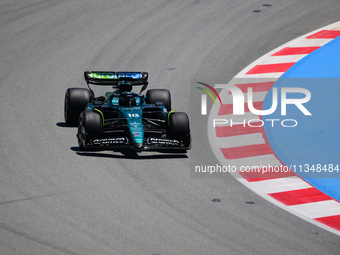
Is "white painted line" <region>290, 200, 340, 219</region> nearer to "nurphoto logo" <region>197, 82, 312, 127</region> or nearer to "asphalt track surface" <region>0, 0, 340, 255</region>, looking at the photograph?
"asphalt track surface" <region>0, 0, 340, 255</region>

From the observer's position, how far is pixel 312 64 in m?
19.1

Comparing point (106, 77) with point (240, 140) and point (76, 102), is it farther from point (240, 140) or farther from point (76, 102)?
point (240, 140)

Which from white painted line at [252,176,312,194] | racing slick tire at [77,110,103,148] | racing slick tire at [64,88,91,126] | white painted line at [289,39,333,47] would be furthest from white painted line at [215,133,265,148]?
white painted line at [289,39,333,47]

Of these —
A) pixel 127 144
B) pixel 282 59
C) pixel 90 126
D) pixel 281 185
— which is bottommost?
pixel 281 185

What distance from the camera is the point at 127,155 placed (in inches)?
576

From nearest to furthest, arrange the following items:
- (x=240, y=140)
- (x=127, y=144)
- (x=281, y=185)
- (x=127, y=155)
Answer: (x=281, y=185) < (x=127, y=144) < (x=127, y=155) < (x=240, y=140)

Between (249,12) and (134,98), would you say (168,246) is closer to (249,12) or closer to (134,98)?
(134,98)

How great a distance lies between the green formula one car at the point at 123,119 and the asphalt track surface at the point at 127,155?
1.15 ft

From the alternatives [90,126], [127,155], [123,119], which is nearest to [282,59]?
[123,119]

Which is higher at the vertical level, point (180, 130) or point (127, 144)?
point (180, 130)

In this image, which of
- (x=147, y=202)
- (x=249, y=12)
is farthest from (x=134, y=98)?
(x=249, y=12)

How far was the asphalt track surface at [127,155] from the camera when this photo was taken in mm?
11109

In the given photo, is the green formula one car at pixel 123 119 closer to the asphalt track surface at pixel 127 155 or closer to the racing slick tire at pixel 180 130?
the racing slick tire at pixel 180 130

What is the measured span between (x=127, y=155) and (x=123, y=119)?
2.34 feet
